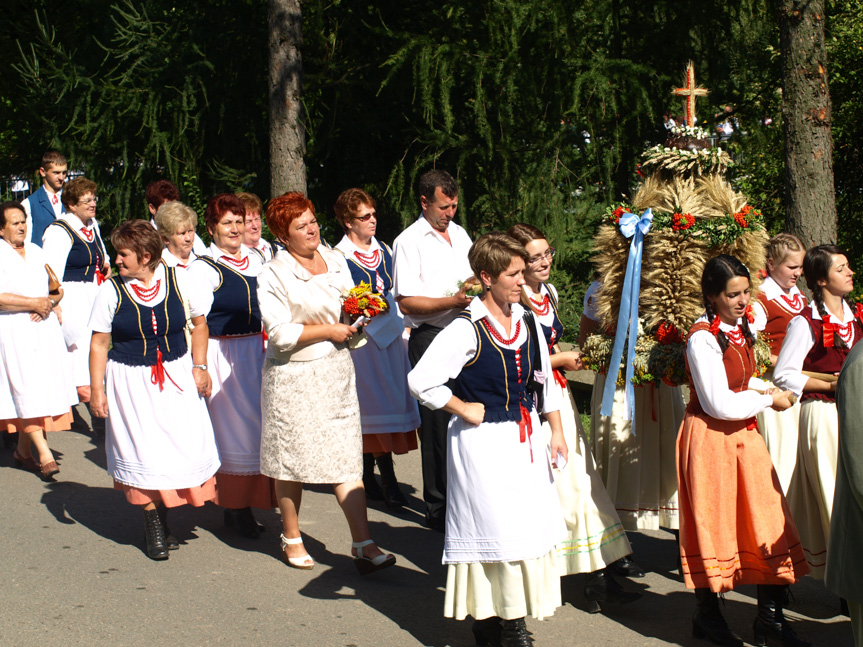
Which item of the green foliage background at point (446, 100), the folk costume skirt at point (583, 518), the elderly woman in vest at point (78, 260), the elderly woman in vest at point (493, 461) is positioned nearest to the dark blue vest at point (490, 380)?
the elderly woman in vest at point (493, 461)

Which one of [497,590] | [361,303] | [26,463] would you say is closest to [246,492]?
[361,303]

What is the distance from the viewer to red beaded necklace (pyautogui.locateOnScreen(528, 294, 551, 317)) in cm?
516

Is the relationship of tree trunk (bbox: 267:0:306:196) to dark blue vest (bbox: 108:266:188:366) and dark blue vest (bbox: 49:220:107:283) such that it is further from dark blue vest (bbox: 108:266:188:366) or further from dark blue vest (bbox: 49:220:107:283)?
dark blue vest (bbox: 108:266:188:366)

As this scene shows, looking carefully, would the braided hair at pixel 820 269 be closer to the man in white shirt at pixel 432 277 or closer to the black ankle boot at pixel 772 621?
the black ankle boot at pixel 772 621

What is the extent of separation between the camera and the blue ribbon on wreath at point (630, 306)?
16.6 feet

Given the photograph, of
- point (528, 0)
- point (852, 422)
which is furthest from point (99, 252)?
point (852, 422)

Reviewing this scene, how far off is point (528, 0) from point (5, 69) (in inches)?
423

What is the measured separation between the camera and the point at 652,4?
1041 centimetres

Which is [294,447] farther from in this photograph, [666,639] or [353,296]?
[666,639]

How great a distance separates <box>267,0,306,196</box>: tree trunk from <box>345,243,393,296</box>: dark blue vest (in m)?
4.02

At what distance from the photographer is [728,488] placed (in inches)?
176

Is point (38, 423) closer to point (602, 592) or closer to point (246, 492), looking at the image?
point (246, 492)

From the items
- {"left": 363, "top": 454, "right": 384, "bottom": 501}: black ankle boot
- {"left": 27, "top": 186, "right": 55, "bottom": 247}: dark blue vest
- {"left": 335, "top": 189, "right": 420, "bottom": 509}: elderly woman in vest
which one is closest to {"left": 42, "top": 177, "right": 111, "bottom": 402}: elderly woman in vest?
{"left": 27, "top": 186, "right": 55, "bottom": 247}: dark blue vest

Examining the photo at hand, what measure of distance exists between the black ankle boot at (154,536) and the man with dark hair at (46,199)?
4.33 meters
